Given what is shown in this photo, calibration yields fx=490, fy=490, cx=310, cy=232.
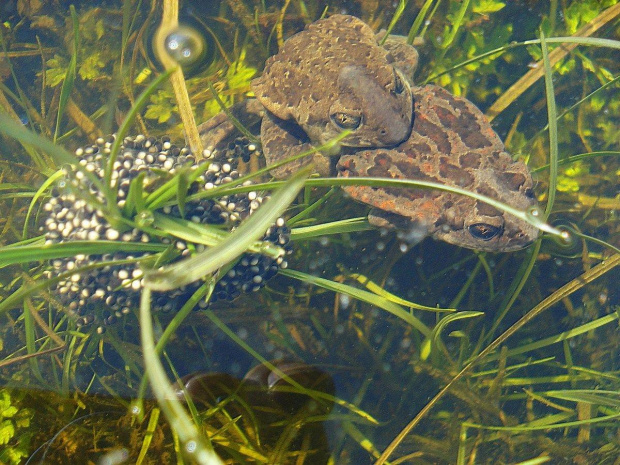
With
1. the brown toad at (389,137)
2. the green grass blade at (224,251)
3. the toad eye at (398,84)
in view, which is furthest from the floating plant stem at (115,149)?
the toad eye at (398,84)

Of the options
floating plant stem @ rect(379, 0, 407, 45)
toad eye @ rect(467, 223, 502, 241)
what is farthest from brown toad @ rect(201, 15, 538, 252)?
floating plant stem @ rect(379, 0, 407, 45)

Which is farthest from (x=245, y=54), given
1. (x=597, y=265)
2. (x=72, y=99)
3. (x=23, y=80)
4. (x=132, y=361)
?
(x=597, y=265)

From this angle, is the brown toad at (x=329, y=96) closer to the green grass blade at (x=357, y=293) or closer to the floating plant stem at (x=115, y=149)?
the green grass blade at (x=357, y=293)

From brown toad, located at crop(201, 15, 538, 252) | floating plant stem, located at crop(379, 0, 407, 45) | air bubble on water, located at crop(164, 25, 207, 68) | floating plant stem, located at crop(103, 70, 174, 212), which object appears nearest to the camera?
floating plant stem, located at crop(103, 70, 174, 212)

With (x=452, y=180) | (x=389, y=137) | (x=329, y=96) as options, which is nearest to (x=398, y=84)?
(x=389, y=137)

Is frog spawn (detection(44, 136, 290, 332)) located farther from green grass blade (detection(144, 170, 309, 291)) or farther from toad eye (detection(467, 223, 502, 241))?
toad eye (detection(467, 223, 502, 241))

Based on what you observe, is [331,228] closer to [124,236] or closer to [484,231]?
[484,231]
